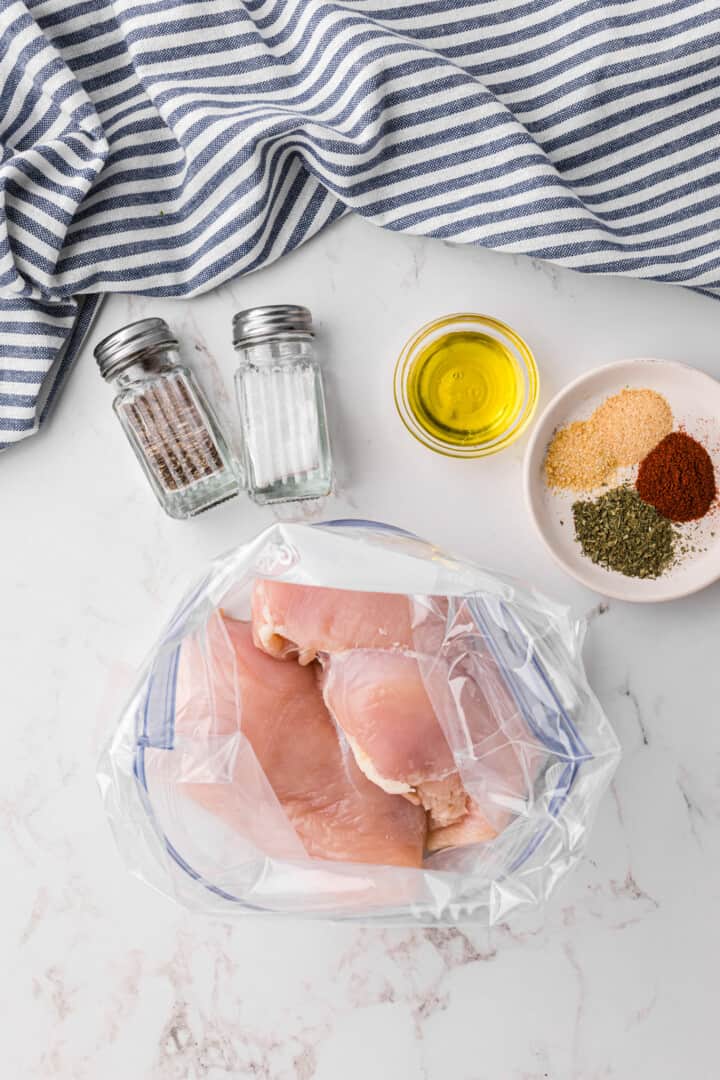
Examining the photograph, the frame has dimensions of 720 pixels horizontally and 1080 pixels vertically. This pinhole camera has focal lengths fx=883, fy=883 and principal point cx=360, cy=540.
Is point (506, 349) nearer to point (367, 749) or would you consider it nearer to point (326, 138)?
point (326, 138)

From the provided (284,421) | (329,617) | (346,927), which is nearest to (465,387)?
(284,421)

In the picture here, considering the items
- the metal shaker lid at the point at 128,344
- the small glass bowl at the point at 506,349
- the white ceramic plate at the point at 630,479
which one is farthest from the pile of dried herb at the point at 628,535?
the metal shaker lid at the point at 128,344

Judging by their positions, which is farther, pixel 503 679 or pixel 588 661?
pixel 588 661

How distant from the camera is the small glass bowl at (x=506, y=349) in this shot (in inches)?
39.6

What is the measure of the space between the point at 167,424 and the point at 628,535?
54 cm

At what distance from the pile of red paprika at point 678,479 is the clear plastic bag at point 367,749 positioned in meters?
0.20

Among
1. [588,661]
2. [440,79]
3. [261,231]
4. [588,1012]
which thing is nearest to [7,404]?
[261,231]

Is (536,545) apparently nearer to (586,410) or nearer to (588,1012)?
(586,410)

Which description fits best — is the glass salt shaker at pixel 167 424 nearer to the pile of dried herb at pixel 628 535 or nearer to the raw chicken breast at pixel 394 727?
the raw chicken breast at pixel 394 727

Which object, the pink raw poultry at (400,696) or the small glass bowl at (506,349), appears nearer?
the pink raw poultry at (400,696)

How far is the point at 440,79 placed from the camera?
38.3 inches

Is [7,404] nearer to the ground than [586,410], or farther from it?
farther from it

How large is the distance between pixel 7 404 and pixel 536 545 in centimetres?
63

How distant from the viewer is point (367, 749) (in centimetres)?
88
